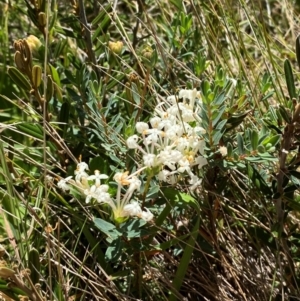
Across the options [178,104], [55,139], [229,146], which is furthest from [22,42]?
[229,146]

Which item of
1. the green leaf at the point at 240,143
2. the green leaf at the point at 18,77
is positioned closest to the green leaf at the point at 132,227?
the green leaf at the point at 240,143

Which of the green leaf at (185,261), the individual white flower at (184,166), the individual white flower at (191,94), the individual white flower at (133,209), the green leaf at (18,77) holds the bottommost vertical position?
the green leaf at (185,261)

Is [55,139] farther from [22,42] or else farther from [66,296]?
[66,296]

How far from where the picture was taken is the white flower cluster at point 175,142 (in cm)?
108

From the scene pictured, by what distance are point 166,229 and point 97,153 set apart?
0.26 m

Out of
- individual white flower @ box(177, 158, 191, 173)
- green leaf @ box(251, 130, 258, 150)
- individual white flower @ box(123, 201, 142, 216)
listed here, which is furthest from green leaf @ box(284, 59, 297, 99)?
individual white flower @ box(123, 201, 142, 216)

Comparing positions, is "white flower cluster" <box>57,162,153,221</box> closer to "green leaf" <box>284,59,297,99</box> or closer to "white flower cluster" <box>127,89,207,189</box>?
"white flower cluster" <box>127,89,207,189</box>

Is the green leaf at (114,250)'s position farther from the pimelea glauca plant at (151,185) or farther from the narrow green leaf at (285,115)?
the narrow green leaf at (285,115)

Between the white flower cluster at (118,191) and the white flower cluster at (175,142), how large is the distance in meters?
0.05

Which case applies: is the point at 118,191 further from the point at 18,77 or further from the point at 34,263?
the point at 18,77

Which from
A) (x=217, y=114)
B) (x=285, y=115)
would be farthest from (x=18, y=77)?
(x=285, y=115)

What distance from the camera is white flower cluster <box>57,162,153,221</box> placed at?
3.47 feet

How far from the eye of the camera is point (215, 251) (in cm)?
131

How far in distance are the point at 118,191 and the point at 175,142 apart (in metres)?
0.13
